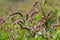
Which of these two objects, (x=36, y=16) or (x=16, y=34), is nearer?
(x=16, y=34)

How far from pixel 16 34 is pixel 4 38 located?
6.7 inches

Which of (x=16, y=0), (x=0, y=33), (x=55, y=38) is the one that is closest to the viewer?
(x=55, y=38)

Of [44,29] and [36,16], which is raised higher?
[36,16]

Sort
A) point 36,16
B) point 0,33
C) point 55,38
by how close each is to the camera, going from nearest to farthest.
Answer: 1. point 55,38
2. point 0,33
3. point 36,16

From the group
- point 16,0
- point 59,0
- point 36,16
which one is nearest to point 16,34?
point 36,16

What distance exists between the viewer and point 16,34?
4.28 meters

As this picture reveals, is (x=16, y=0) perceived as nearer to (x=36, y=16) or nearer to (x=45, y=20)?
(x=36, y=16)

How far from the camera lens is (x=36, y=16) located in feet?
19.5

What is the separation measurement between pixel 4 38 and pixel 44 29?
1.94 ft

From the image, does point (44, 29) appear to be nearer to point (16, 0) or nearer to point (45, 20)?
point (45, 20)

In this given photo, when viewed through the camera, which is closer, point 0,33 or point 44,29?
point 44,29

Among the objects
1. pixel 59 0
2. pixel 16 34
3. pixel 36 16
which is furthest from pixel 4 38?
pixel 59 0

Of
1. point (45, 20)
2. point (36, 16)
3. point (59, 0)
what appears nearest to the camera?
point (45, 20)

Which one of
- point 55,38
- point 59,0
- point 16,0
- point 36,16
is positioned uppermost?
point 16,0
